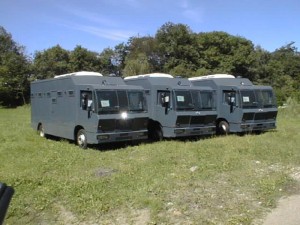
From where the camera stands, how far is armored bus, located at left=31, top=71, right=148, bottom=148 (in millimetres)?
14203

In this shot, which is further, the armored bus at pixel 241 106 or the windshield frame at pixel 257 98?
the windshield frame at pixel 257 98

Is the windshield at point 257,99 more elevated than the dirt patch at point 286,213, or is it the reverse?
the windshield at point 257,99

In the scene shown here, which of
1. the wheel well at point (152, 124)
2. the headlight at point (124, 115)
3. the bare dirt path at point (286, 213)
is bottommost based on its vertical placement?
the bare dirt path at point (286, 213)

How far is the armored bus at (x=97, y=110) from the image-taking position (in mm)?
14203

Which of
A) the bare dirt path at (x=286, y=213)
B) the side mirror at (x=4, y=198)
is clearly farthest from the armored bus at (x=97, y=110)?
the side mirror at (x=4, y=198)

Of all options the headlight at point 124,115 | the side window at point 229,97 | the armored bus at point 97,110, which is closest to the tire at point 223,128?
the side window at point 229,97

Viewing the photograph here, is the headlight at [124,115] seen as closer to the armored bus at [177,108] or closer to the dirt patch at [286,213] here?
the armored bus at [177,108]

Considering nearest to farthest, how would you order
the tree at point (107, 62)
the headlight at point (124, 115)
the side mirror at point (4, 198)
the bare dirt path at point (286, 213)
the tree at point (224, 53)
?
1. the side mirror at point (4, 198)
2. the bare dirt path at point (286, 213)
3. the headlight at point (124, 115)
4. the tree at point (224, 53)
5. the tree at point (107, 62)

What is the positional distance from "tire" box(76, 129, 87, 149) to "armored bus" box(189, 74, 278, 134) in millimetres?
6885

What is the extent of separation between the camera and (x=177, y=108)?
1622 cm

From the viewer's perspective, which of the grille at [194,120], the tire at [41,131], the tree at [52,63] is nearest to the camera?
the grille at [194,120]

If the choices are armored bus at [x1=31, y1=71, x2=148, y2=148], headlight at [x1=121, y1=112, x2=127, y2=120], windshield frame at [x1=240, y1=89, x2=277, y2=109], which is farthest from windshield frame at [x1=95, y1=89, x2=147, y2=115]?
windshield frame at [x1=240, y1=89, x2=277, y2=109]

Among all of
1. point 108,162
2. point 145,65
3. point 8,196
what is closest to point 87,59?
point 145,65

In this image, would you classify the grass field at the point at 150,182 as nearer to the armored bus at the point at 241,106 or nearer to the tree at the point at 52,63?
the armored bus at the point at 241,106
